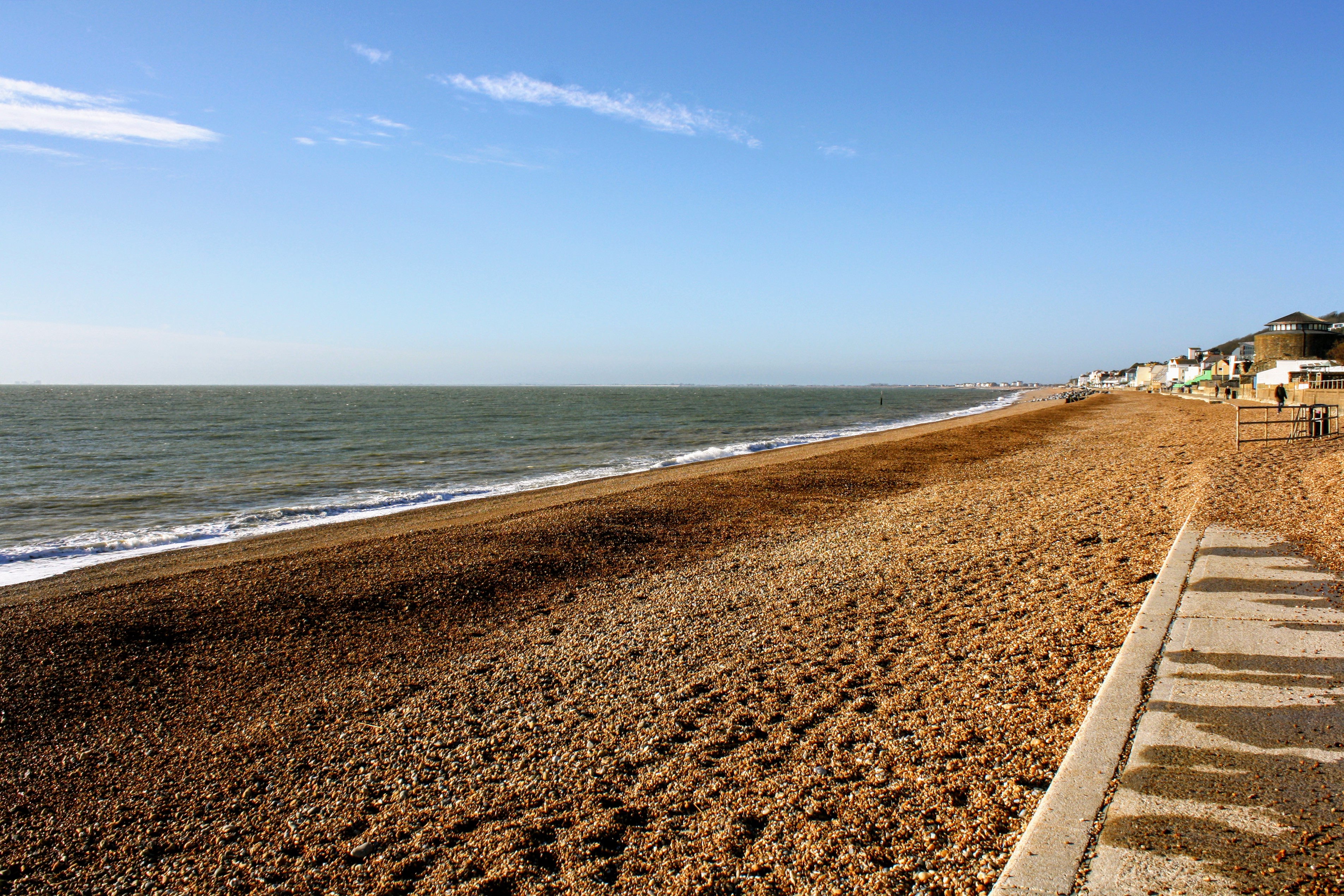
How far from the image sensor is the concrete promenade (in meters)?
2.50

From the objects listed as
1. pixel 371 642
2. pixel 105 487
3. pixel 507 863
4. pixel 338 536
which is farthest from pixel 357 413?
pixel 507 863

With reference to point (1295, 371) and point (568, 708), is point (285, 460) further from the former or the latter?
point (1295, 371)

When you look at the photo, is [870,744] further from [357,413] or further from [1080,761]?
[357,413]

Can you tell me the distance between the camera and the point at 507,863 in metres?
3.11

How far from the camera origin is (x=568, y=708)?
182 inches

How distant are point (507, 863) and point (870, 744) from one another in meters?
1.95

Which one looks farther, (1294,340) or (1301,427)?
(1294,340)

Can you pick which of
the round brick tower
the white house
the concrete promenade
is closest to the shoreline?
the concrete promenade

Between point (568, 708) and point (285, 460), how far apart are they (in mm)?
24312

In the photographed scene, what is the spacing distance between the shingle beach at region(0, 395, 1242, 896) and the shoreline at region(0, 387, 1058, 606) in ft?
2.31

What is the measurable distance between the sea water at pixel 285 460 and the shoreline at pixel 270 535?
0.09 metres

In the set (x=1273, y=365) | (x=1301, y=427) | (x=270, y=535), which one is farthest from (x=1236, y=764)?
(x=1273, y=365)

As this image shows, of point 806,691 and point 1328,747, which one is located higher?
point 1328,747

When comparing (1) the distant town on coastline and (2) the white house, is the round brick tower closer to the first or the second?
(1) the distant town on coastline
